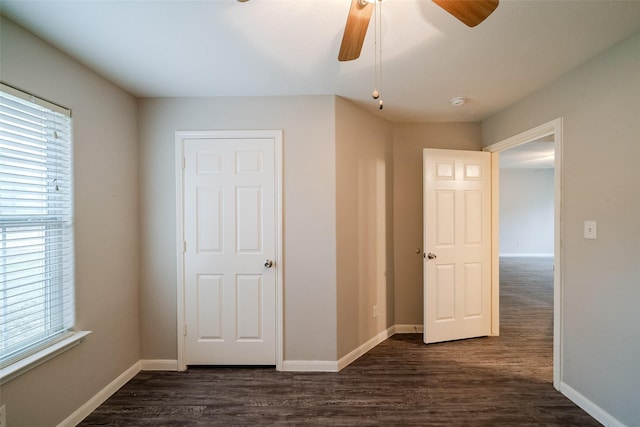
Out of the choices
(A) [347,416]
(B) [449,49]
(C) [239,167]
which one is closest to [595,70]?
(B) [449,49]

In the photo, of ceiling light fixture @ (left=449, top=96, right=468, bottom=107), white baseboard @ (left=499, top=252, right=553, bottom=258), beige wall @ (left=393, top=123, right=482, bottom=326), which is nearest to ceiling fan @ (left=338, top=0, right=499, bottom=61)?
ceiling light fixture @ (left=449, top=96, right=468, bottom=107)

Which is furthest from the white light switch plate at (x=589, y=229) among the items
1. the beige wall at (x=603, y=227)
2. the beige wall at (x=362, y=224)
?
the beige wall at (x=362, y=224)

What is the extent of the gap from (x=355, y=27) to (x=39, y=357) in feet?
7.67

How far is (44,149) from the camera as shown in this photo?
1.60 m

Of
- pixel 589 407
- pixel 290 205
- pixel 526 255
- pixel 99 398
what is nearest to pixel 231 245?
pixel 290 205

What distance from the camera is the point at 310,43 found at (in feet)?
5.25

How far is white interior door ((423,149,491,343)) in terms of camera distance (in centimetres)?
274

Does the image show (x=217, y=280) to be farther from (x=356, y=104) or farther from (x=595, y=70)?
(x=595, y=70)

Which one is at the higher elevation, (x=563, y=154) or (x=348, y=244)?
(x=563, y=154)

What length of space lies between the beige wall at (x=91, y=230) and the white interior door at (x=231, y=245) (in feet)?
1.43

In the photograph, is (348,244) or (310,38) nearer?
(310,38)

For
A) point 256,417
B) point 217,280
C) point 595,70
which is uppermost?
point 595,70

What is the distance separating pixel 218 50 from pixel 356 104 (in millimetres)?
1278

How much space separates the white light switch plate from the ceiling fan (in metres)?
1.57
